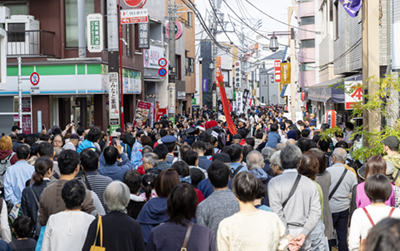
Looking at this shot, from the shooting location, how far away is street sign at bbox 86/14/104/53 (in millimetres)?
18484

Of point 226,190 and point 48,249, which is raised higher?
point 226,190

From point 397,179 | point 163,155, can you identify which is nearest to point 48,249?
point 163,155

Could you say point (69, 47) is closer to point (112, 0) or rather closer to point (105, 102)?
point (105, 102)

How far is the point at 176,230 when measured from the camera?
12.9 feet

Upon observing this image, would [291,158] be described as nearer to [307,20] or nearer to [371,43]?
[371,43]

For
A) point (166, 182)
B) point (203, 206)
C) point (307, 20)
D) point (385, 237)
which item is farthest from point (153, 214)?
point (307, 20)

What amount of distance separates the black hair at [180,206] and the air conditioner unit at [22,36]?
17.5 m

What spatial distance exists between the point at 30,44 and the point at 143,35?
6653 mm

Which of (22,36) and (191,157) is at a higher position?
(22,36)

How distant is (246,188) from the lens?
4086 mm

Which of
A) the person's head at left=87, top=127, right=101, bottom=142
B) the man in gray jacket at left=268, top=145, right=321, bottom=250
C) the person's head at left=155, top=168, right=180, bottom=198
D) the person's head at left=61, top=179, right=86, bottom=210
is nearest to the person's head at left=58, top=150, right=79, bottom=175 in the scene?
the person's head at left=61, top=179, right=86, bottom=210

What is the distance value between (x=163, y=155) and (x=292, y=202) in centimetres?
334

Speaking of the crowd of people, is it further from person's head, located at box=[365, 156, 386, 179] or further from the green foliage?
the green foliage

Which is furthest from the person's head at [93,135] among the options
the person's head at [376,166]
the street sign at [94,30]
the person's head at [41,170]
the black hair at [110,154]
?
the street sign at [94,30]
